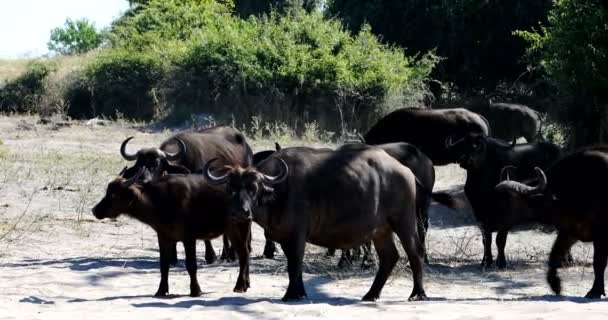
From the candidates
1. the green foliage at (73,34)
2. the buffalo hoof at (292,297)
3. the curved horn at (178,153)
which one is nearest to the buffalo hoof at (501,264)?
the curved horn at (178,153)

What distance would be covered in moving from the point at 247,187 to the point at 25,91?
3243cm

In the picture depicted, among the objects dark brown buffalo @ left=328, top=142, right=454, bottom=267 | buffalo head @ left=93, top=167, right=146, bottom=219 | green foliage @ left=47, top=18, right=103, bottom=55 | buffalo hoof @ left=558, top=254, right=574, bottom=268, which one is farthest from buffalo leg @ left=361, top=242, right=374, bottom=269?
green foliage @ left=47, top=18, right=103, bottom=55

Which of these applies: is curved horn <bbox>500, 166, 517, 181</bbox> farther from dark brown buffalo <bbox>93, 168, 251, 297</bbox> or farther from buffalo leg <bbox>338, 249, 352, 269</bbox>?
dark brown buffalo <bbox>93, 168, 251, 297</bbox>

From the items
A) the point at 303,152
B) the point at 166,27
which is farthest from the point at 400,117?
the point at 166,27

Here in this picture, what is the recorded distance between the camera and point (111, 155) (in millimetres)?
25516

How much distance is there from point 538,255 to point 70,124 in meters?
21.2

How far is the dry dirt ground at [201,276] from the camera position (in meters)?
10.1

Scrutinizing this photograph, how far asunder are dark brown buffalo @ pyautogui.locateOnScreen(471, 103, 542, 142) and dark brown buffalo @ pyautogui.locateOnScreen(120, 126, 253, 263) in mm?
9747

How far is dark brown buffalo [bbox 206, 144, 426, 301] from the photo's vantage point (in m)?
10.9

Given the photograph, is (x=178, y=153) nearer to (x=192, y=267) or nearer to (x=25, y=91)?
(x=192, y=267)

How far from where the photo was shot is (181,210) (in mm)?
11742

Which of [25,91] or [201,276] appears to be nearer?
[201,276]

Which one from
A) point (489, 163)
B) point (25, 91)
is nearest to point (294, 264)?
point (489, 163)

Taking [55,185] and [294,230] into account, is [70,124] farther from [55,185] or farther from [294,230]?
[294,230]
